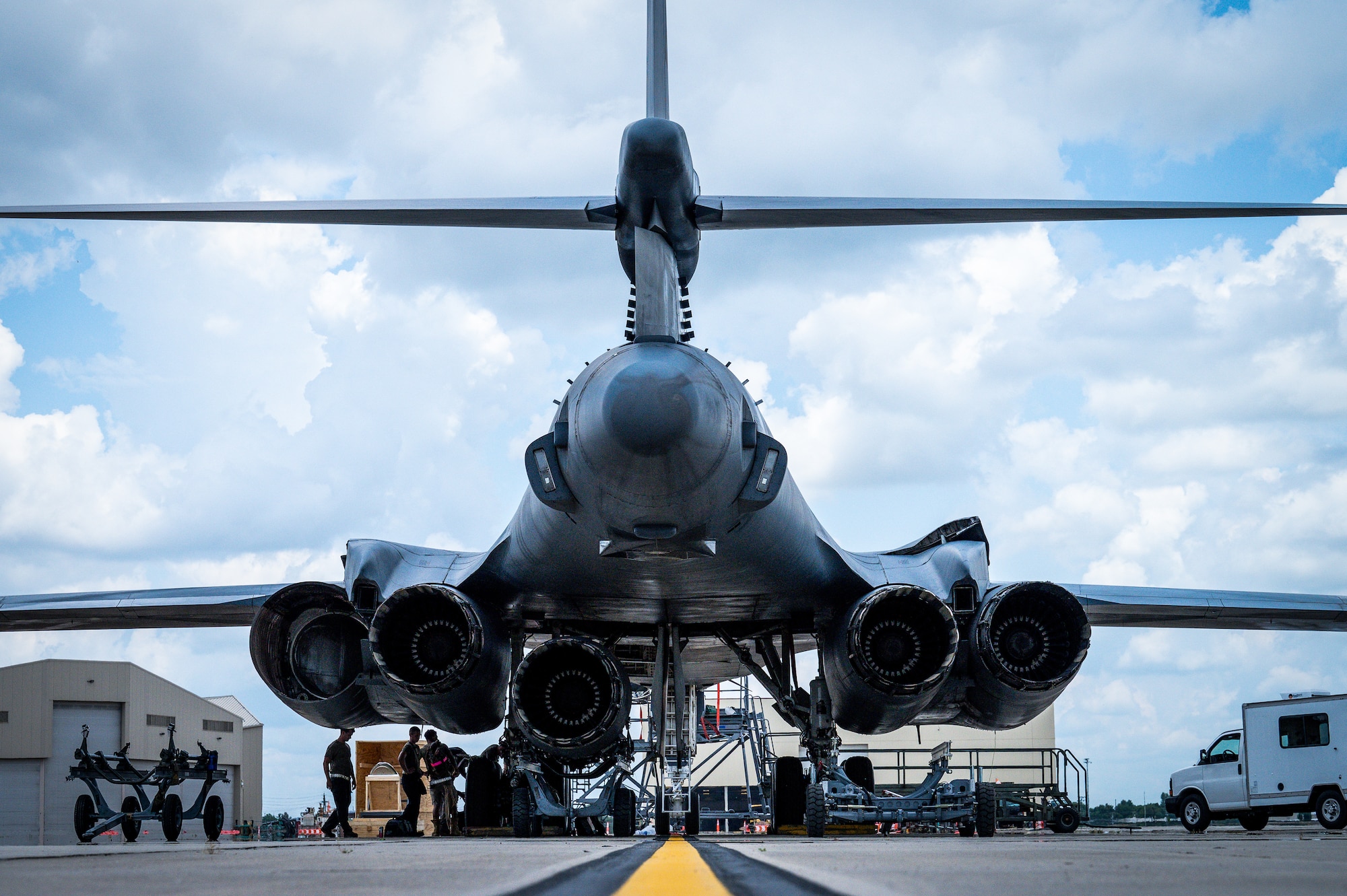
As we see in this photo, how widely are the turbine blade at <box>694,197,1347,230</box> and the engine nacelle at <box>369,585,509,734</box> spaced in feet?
→ 12.9

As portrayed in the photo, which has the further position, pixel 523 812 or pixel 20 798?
pixel 20 798

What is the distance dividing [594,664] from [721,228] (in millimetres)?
3890

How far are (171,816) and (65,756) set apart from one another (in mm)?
15319

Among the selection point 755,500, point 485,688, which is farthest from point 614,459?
point 485,688

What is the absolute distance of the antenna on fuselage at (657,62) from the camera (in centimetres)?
1029

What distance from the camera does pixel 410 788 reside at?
533 inches

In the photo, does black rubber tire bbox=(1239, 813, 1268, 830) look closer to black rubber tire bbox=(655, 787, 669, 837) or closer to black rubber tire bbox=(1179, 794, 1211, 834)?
black rubber tire bbox=(1179, 794, 1211, 834)

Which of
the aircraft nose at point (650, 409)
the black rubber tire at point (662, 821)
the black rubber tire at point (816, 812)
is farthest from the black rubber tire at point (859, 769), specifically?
the aircraft nose at point (650, 409)

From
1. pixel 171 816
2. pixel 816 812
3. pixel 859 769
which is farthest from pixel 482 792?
pixel 859 769

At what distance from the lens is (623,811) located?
1167 cm

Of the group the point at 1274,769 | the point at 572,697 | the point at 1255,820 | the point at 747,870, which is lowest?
the point at 1255,820

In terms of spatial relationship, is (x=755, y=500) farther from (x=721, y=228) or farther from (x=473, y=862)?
(x=473, y=862)

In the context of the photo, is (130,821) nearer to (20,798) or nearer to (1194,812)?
(1194,812)

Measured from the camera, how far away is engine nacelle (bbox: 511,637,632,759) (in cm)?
1079
